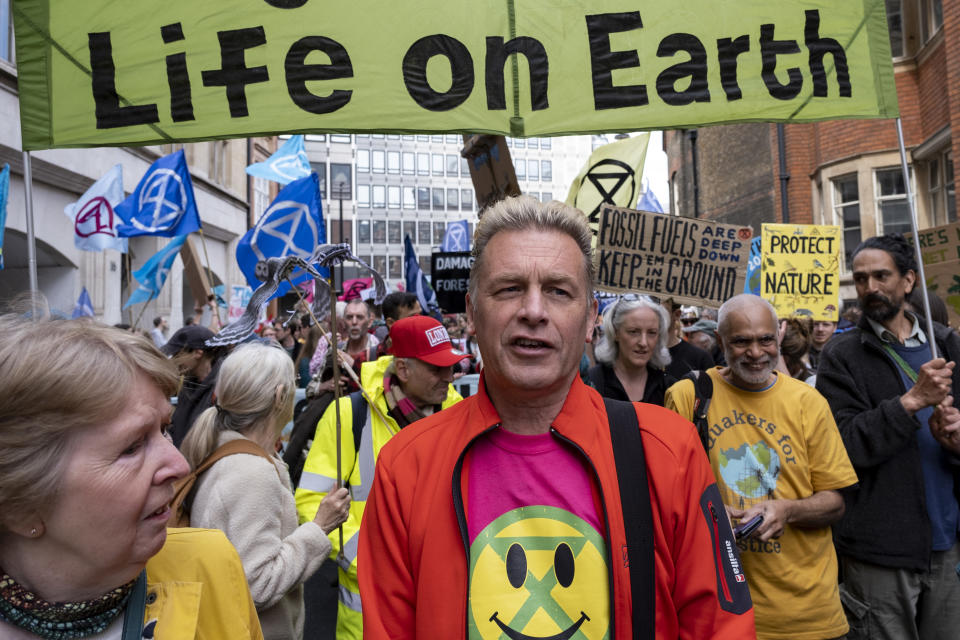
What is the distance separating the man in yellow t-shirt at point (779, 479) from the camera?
291 cm

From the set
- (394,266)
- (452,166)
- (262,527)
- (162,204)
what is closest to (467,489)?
(262,527)

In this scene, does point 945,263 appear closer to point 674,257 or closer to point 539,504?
point 674,257

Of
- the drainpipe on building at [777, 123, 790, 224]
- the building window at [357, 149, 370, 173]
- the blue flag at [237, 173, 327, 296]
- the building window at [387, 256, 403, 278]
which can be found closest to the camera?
the blue flag at [237, 173, 327, 296]

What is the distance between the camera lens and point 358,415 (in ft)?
11.4

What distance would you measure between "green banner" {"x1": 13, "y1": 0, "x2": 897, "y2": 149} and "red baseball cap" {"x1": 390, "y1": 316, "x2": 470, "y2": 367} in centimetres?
103

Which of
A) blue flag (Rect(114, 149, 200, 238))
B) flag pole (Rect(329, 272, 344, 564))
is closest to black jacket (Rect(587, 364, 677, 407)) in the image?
flag pole (Rect(329, 272, 344, 564))

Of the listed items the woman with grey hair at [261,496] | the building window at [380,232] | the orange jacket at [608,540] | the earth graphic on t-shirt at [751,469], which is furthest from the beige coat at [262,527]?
the building window at [380,232]

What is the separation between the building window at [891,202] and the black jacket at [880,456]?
14158 mm

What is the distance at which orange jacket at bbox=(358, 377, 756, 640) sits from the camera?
1.61 m

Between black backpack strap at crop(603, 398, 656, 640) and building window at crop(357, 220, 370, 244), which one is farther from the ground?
building window at crop(357, 220, 370, 244)

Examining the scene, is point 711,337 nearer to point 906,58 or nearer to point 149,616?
point 149,616

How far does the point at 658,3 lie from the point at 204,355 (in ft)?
13.8

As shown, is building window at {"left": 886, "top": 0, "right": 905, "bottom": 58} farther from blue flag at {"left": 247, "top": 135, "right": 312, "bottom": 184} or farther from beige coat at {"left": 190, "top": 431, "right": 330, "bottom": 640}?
beige coat at {"left": 190, "top": 431, "right": 330, "bottom": 640}

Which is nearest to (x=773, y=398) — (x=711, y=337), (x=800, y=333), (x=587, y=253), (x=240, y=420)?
(x=587, y=253)
